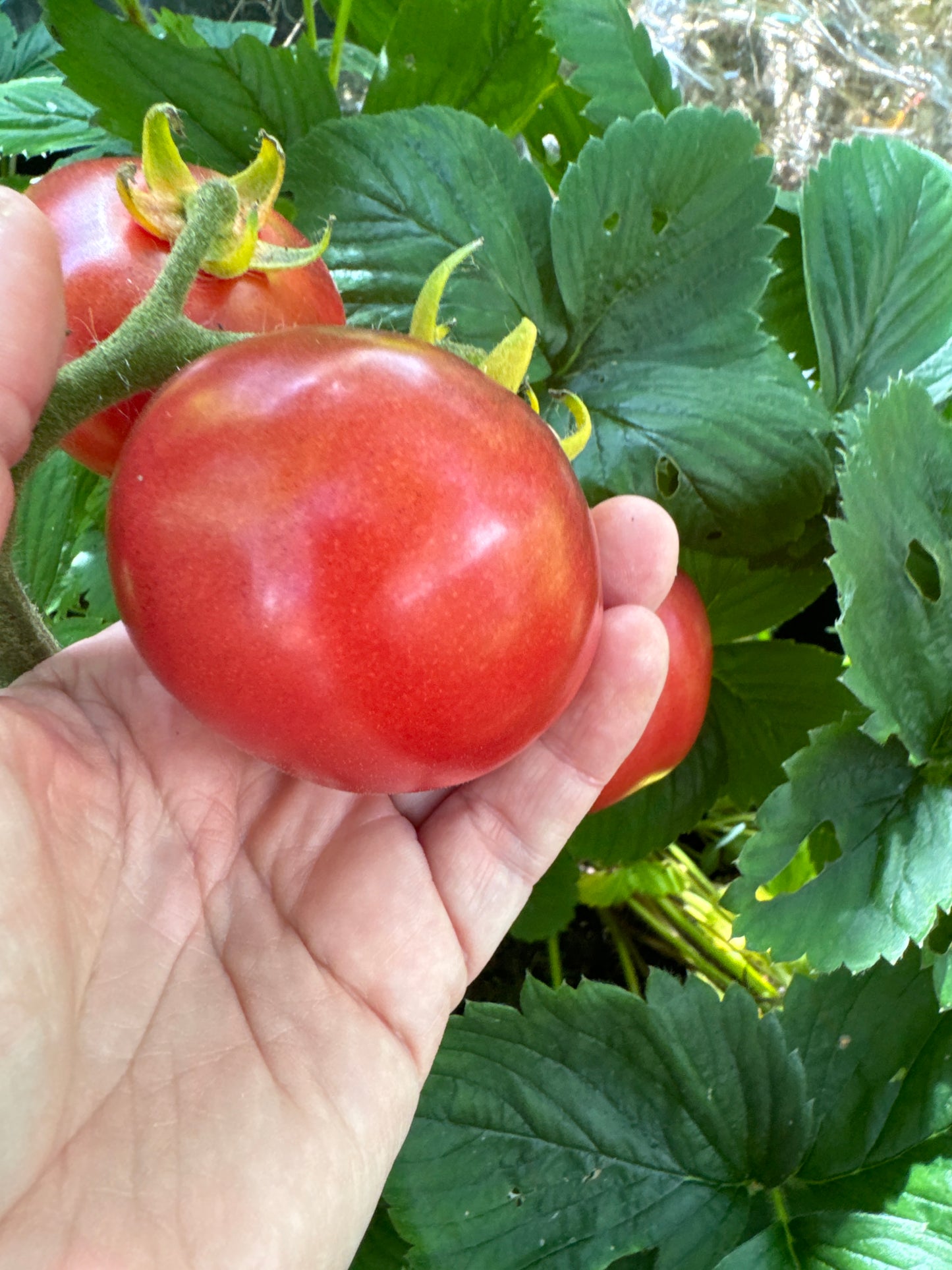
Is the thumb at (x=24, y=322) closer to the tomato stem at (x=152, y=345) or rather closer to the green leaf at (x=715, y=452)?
the tomato stem at (x=152, y=345)

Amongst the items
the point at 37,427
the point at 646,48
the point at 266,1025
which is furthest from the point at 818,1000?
the point at 646,48

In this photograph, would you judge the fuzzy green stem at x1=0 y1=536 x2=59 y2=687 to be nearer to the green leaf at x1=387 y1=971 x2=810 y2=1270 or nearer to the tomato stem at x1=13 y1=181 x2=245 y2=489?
the tomato stem at x1=13 y1=181 x2=245 y2=489

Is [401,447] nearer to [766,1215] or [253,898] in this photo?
[253,898]

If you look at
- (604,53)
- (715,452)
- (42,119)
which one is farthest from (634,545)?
(42,119)

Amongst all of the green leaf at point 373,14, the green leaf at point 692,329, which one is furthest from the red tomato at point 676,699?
the green leaf at point 373,14

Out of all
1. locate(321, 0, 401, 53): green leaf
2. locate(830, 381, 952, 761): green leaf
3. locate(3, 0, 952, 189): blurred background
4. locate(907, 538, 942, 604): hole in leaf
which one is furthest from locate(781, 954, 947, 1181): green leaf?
locate(3, 0, 952, 189): blurred background

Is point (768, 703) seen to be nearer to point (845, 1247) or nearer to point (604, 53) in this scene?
point (845, 1247)
